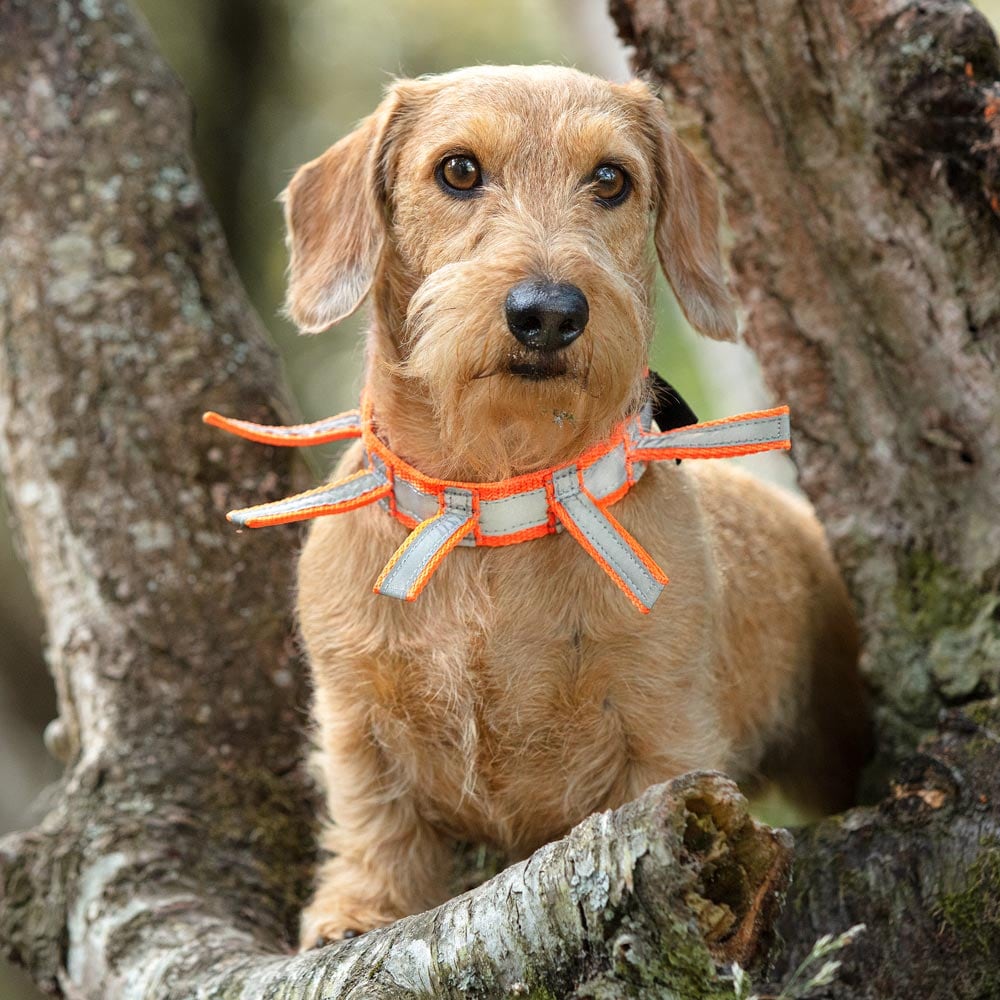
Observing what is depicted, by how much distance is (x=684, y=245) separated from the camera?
3.82 m

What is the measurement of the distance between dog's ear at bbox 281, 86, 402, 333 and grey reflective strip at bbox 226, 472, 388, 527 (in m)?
0.45

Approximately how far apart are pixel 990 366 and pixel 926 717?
48.3 inches

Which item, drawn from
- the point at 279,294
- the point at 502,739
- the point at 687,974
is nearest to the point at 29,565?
the point at 502,739

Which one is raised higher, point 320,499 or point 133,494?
point 320,499

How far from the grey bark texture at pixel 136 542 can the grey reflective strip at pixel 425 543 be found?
1042 mm

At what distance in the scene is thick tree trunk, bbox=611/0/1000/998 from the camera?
153 inches

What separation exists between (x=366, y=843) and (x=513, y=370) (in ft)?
5.29

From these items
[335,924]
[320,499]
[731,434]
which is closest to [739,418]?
[731,434]

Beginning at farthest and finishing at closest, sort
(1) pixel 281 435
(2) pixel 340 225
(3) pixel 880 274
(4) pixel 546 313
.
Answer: (3) pixel 880 274
(1) pixel 281 435
(2) pixel 340 225
(4) pixel 546 313

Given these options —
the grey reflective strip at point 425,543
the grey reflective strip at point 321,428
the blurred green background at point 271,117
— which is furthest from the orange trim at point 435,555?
the blurred green background at point 271,117

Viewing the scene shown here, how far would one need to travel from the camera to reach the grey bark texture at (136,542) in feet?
13.1

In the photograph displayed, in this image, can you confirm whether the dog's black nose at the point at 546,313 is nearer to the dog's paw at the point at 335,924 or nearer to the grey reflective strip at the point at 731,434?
the grey reflective strip at the point at 731,434

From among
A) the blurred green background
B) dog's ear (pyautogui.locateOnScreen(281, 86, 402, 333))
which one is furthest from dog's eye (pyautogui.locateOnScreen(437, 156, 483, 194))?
the blurred green background

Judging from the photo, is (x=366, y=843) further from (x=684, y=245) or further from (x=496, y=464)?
(x=684, y=245)
